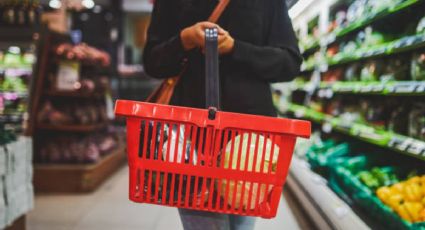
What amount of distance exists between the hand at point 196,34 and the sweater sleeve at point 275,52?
4.5 inches

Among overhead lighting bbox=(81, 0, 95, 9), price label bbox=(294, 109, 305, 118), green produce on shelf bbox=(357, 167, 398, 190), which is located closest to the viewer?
green produce on shelf bbox=(357, 167, 398, 190)

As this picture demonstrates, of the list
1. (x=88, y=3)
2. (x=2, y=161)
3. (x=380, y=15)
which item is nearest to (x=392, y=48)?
(x=380, y=15)

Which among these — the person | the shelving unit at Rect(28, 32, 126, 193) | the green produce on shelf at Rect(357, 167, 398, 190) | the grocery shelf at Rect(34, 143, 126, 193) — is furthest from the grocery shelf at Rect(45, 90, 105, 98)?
the person

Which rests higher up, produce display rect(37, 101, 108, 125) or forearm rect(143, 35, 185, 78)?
forearm rect(143, 35, 185, 78)

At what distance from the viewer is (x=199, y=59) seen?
4.32 ft

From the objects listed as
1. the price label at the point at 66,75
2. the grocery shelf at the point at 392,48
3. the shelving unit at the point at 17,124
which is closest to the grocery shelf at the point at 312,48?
the grocery shelf at the point at 392,48

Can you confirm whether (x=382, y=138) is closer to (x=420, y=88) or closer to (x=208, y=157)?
(x=420, y=88)

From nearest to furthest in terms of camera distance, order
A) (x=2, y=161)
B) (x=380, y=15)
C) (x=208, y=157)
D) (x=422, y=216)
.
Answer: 1. (x=208, y=157)
2. (x=422, y=216)
3. (x=2, y=161)
4. (x=380, y=15)

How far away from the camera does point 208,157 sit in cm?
97

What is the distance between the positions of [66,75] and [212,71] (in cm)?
344

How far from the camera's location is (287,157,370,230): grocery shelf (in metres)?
2.55

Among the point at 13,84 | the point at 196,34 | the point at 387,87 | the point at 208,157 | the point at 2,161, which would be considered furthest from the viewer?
the point at 13,84

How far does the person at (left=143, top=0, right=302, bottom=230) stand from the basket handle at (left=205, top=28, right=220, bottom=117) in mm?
214

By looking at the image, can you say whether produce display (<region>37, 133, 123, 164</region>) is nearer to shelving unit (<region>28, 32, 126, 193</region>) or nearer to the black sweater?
shelving unit (<region>28, 32, 126, 193</region>)
